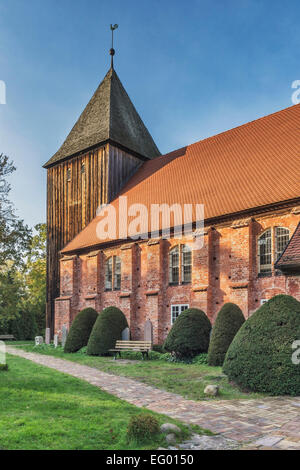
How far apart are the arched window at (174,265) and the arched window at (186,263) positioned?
1.60 ft

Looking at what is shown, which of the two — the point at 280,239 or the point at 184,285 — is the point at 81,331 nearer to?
the point at 184,285

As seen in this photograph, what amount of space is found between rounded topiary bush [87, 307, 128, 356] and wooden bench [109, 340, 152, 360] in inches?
23.7

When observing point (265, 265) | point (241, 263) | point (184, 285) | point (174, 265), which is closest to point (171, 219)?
point (174, 265)

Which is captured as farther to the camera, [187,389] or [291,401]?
[187,389]

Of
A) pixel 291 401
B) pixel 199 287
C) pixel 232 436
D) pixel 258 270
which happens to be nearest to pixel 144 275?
pixel 199 287

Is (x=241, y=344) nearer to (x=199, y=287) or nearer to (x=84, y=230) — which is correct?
(x=199, y=287)

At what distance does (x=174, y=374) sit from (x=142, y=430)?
7.60m

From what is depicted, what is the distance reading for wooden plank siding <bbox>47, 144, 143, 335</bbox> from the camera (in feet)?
93.8

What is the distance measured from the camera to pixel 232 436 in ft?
21.3

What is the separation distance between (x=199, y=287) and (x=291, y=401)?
10.7 meters

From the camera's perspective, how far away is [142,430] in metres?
6.02

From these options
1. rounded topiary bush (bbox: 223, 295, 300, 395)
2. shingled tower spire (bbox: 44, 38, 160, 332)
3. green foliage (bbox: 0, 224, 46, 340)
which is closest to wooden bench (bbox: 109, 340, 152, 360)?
rounded topiary bush (bbox: 223, 295, 300, 395)

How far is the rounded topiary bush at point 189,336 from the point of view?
1672 cm
